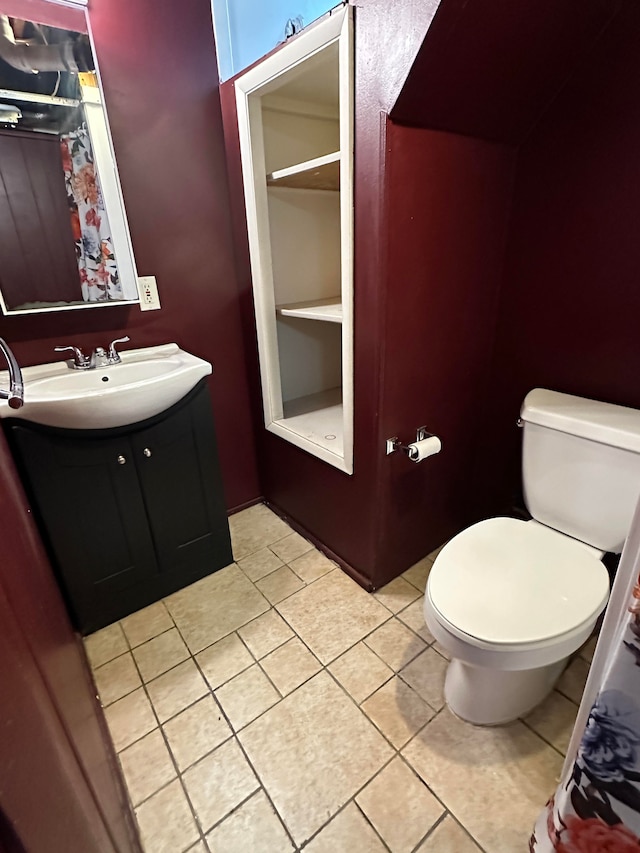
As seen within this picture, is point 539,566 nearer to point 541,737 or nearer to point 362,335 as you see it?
point 541,737

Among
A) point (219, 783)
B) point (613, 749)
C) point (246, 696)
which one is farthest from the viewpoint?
point (246, 696)

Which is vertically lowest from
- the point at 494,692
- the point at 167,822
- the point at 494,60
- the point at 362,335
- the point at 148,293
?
the point at 167,822

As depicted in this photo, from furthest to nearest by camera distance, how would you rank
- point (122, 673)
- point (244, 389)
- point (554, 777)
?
point (244, 389)
point (122, 673)
point (554, 777)

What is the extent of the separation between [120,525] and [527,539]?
1.33m

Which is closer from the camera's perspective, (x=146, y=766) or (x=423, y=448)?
(x=146, y=766)

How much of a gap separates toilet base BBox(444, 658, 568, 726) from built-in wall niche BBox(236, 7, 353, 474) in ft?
2.38

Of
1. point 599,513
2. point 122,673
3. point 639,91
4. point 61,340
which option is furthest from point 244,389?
point 639,91

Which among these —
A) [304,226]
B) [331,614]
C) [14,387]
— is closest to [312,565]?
[331,614]

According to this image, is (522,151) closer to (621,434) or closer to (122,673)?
(621,434)

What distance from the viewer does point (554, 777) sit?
1.12m

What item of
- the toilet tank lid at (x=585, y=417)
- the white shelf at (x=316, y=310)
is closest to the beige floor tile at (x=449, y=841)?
the toilet tank lid at (x=585, y=417)

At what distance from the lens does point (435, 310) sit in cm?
140

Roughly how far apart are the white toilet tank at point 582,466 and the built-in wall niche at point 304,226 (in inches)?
23.7

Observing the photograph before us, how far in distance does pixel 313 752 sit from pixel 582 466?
1.11 meters
